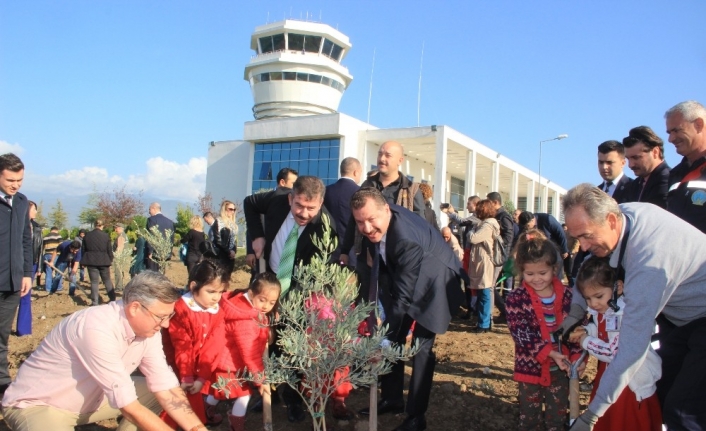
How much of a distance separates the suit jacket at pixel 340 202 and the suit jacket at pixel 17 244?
313 centimetres

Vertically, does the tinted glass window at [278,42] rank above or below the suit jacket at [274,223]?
above

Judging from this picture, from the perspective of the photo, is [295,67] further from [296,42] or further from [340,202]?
[340,202]

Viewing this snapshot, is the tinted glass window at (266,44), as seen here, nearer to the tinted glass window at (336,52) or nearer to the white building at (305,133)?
the white building at (305,133)

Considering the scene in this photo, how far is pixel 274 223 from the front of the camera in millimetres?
4672

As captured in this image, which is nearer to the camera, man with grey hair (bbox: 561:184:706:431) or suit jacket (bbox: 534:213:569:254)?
man with grey hair (bbox: 561:184:706:431)

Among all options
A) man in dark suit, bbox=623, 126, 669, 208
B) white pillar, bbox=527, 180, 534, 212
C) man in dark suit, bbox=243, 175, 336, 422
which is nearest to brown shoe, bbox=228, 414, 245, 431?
man in dark suit, bbox=243, 175, 336, 422

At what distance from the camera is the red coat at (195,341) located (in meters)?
4.00

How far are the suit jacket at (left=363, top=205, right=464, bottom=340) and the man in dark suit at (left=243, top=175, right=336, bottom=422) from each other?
1.88 feet

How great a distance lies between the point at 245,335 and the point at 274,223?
111cm

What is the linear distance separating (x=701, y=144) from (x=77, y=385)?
13.9 ft

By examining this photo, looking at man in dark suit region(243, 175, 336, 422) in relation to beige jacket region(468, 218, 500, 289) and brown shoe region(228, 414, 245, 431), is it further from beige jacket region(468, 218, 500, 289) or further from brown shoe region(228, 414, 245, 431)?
beige jacket region(468, 218, 500, 289)

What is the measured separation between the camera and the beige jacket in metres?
7.42

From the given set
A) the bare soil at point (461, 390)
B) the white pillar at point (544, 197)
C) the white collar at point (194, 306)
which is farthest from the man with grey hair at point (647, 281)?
the white pillar at point (544, 197)

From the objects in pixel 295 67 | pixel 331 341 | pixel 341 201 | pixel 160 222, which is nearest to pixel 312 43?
pixel 295 67
